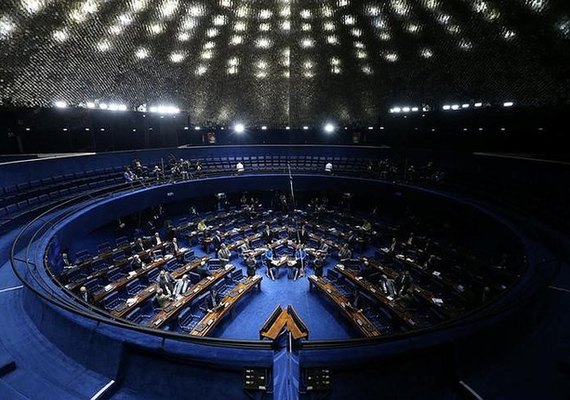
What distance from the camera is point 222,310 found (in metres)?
8.83

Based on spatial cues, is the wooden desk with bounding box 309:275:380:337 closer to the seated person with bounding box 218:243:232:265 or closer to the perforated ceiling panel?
the seated person with bounding box 218:243:232:265

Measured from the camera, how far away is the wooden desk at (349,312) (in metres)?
7.66

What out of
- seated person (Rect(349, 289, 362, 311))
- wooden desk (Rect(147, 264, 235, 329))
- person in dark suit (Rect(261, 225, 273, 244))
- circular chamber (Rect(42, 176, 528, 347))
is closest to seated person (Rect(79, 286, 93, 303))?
circular chamber (Rect(42, 176, 528, 347))

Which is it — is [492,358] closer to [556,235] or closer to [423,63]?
[556,235]

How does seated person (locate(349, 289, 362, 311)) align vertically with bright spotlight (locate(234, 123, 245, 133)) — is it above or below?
below

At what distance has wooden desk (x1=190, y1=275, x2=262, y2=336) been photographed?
7910mm

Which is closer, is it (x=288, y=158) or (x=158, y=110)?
(x=158, y=110)

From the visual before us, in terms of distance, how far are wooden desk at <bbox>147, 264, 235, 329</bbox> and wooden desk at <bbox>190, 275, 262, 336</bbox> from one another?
910mm

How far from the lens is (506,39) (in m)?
9.88

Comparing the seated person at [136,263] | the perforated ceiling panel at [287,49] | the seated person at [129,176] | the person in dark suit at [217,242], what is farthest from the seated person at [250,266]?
the perforated ceiling panel at [287,49]

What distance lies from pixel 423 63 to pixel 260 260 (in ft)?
40.0

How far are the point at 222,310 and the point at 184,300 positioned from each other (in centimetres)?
135

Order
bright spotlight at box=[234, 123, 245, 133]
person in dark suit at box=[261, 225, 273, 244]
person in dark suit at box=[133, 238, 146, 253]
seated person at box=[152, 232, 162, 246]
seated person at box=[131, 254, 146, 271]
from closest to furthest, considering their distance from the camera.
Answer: seated person at box=[131, 254, 146, 271] < person in dark suit at box=[133, 238, 146, 253] < seated person at box=[152, 232, 162, 246] < person in dark suit at box=[261, 225, 273, 244] < bright spotlight at box=[234, 123, 245, 133]

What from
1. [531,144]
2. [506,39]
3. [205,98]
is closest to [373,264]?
[506,39]
